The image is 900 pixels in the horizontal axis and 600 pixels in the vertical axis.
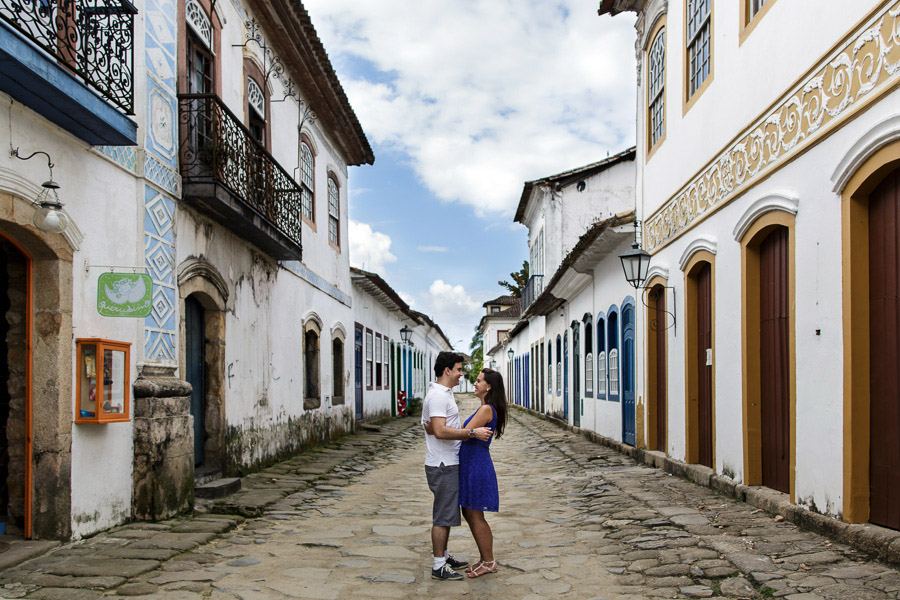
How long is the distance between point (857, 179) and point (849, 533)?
7.48 feet

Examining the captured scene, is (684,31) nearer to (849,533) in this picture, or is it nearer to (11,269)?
(849,533)

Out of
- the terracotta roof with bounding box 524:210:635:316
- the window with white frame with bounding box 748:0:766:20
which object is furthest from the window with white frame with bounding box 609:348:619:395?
the window with white frame with bounding box 748:0:766:20

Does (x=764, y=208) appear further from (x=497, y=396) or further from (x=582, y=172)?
(x=582, y=172)

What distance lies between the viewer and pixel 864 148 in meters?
4.86

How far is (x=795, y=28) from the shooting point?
6.01 metres

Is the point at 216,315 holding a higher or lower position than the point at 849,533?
higher

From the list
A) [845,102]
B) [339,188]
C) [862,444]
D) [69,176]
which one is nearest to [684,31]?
[845,102]

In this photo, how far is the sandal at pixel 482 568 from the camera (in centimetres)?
487

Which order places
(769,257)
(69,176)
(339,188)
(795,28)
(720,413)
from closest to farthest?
1. (69,176)
2. (795,28)
3. (769,257)
4. (720,413)
5. (339,188)

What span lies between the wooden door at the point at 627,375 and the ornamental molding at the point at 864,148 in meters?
6.54

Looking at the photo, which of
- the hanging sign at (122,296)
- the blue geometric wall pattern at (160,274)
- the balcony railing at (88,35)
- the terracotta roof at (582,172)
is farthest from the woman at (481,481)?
the terracotta roof at (582,172)

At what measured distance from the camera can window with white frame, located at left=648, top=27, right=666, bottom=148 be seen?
Answer: 33.6 feet

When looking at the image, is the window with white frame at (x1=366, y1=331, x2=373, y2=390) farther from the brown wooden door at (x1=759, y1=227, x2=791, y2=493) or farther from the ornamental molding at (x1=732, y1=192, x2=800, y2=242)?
the brown wooden door at (x1=759, y1=227, x2=791, y2=493)

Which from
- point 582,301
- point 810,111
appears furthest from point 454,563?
point 582,301
